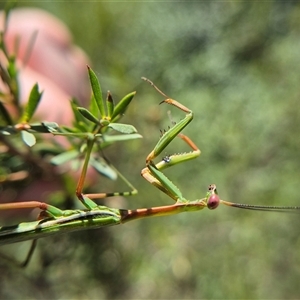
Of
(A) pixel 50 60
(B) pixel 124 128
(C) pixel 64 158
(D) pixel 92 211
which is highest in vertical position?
(A) pixel 50 60

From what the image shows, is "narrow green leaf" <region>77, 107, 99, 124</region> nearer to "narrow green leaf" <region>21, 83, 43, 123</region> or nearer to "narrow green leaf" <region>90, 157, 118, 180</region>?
"narrow green leaf" <region>21, 83, 43, 123</region>

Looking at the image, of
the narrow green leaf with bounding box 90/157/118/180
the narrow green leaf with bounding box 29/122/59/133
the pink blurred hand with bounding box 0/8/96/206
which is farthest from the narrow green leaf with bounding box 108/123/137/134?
the pink blurred hand with bounding box 0/8/96/206

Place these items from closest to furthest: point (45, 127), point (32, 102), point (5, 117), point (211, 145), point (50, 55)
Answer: point (45, 127)
point (32, 102)
point (5, 117)
point (211, 145)
point (50, 55)

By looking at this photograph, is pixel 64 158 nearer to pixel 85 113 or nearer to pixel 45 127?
pixel 45 127

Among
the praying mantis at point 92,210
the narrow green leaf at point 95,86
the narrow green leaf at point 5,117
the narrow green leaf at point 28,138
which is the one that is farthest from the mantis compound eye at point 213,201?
the narrow green leaf at point 5,117

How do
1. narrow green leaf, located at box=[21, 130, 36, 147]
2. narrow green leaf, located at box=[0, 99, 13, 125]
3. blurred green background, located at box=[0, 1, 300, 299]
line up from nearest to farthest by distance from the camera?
narrow green leaf, located at box=[21, 130, 36, 147], narrow green leaf, located at box=[0, 99, 13, 125], blurred green background, located at box=[0, 1, 300, 299]

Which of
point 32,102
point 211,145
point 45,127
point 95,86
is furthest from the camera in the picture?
point 211,145

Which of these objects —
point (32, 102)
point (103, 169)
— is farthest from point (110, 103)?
point (103, 169)
